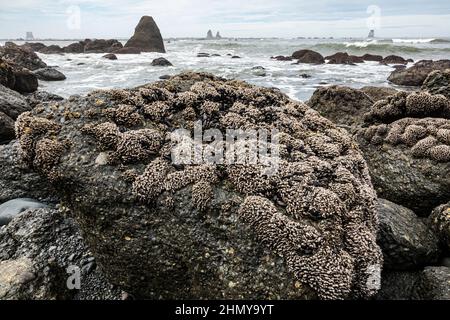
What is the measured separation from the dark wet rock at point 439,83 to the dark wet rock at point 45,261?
34.9 feet

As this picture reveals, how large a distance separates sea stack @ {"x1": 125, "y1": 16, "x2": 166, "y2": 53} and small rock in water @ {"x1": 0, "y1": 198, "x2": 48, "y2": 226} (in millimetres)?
61971

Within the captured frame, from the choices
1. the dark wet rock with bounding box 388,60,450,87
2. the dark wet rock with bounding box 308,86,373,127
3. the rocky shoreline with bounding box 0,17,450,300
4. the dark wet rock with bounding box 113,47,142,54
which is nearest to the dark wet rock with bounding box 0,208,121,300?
the rocky shoreline with bounding box 0,17,450,300

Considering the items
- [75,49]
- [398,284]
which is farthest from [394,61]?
[75,49]

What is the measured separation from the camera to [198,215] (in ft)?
15.3

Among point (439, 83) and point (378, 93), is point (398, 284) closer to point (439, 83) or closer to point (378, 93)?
A: point (439, 83)

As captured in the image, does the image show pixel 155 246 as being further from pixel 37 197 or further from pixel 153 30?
pixel 153 30

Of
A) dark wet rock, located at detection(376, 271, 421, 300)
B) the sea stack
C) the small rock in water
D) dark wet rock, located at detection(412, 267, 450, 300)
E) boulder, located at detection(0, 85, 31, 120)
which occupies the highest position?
the sea stack

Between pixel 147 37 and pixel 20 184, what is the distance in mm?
64355

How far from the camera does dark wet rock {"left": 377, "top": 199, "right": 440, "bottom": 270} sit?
5.82m

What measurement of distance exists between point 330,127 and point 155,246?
3843 millimetres

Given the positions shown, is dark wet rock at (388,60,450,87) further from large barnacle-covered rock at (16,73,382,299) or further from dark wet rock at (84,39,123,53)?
dark wet rock at (84,39,123,53)

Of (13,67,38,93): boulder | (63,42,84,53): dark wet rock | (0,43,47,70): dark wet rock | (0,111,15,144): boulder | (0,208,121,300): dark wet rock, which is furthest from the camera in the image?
(63,42,84,53): dark wet rock
